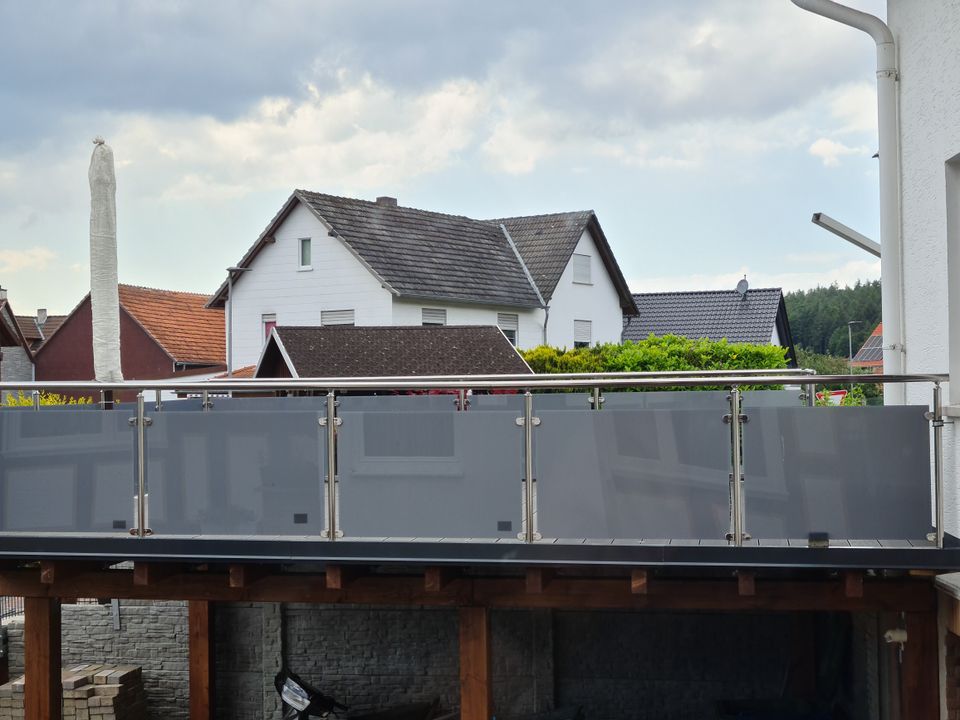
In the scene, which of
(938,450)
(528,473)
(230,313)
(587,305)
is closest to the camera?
(938,450)

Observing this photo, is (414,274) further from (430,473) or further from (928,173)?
(928,173)

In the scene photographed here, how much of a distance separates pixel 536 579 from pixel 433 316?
21763mm

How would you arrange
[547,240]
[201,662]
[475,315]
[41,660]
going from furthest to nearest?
[547,240] < [475,315] < [201,662] < [41,660]

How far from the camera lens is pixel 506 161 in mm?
32125

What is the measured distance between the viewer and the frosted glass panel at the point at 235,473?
7820 mm

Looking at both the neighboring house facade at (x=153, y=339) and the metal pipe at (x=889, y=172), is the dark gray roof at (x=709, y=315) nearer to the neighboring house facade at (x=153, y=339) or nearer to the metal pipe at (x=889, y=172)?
the neighboring house facade at (x=153, y=339)

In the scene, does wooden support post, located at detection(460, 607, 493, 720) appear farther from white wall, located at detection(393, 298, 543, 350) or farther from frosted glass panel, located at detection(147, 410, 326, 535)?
white wall, located at detection(393, 298, 543, 350)

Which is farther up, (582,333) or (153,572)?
(582,333)

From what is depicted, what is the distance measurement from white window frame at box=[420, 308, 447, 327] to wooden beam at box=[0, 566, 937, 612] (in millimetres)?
20239

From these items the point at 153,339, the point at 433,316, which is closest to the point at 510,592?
the point at 433,316

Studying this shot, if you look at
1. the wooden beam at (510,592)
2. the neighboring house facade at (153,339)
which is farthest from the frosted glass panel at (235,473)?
the neighboring house facade at (153,339)

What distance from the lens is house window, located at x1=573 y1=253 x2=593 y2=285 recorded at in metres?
34.9

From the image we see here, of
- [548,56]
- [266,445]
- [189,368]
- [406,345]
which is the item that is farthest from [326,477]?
[189,368]

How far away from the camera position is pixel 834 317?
90750mm
